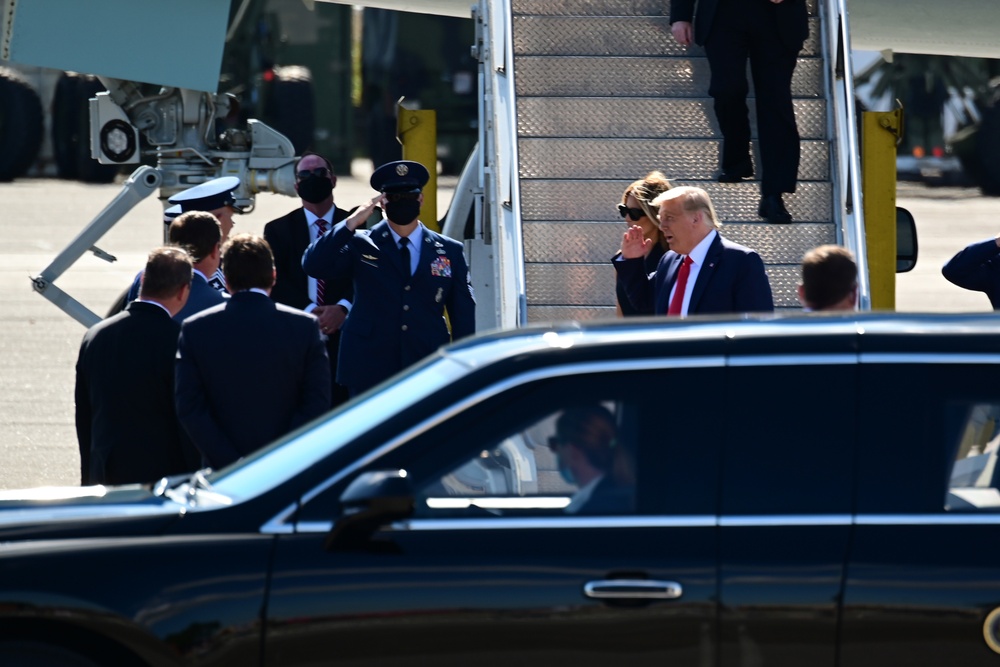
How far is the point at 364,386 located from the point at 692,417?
3588 mm

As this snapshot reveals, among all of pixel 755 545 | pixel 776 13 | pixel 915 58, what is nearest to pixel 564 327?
pixel 755 545

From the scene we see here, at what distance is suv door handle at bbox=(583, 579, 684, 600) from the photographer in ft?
11.4

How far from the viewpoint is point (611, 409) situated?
3.64 metres

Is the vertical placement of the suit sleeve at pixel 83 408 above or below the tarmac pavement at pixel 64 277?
above

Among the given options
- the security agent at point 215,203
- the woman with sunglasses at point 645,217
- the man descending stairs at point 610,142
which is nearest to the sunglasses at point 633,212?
the woman with sunglasses at point 645,217

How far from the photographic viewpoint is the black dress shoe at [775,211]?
782cm

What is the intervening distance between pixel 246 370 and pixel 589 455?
81.0 inches

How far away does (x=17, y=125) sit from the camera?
84.1 ft

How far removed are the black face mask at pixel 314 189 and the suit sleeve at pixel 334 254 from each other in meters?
1.15

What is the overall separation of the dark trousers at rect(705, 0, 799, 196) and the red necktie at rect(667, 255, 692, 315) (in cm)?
221

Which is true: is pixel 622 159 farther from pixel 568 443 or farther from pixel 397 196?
pixel 568 443

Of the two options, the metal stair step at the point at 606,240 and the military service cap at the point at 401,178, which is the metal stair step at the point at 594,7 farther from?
the military service cap at the point at 401,178

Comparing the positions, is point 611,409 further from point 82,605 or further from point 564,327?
point 82,605

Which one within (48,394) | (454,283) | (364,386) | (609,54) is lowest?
(48,394)
